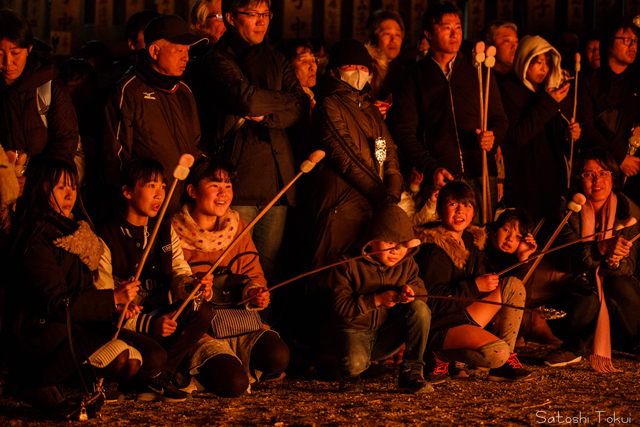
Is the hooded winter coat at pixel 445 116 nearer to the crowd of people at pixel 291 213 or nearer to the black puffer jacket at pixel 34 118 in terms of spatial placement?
the crowd of people at pixel 291 213

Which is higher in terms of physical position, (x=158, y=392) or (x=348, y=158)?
(x=348, y=158)

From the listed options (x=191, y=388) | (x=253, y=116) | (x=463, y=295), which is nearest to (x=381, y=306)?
(x=463, y=295)

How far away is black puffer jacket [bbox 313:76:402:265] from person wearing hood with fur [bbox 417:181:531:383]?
0.40 metres

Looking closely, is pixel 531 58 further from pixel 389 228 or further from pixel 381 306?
pixel 381 306

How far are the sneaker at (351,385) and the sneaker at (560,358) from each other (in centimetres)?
144

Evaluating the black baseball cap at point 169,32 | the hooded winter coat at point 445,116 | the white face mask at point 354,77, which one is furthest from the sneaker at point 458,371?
the black baseball cap at point 169,32

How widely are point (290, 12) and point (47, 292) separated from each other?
5.63 meters

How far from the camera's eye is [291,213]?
5.33 m

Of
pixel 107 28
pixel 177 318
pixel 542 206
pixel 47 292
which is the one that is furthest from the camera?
pixel 107 28

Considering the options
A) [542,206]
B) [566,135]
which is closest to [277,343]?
[542,206]

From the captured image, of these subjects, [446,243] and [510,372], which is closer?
[510,372]

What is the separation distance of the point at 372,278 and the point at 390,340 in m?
0.38

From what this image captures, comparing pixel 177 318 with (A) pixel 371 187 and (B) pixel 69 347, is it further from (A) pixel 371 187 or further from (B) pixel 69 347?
(A) pixel 371 187

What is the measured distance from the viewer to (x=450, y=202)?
4762mm
